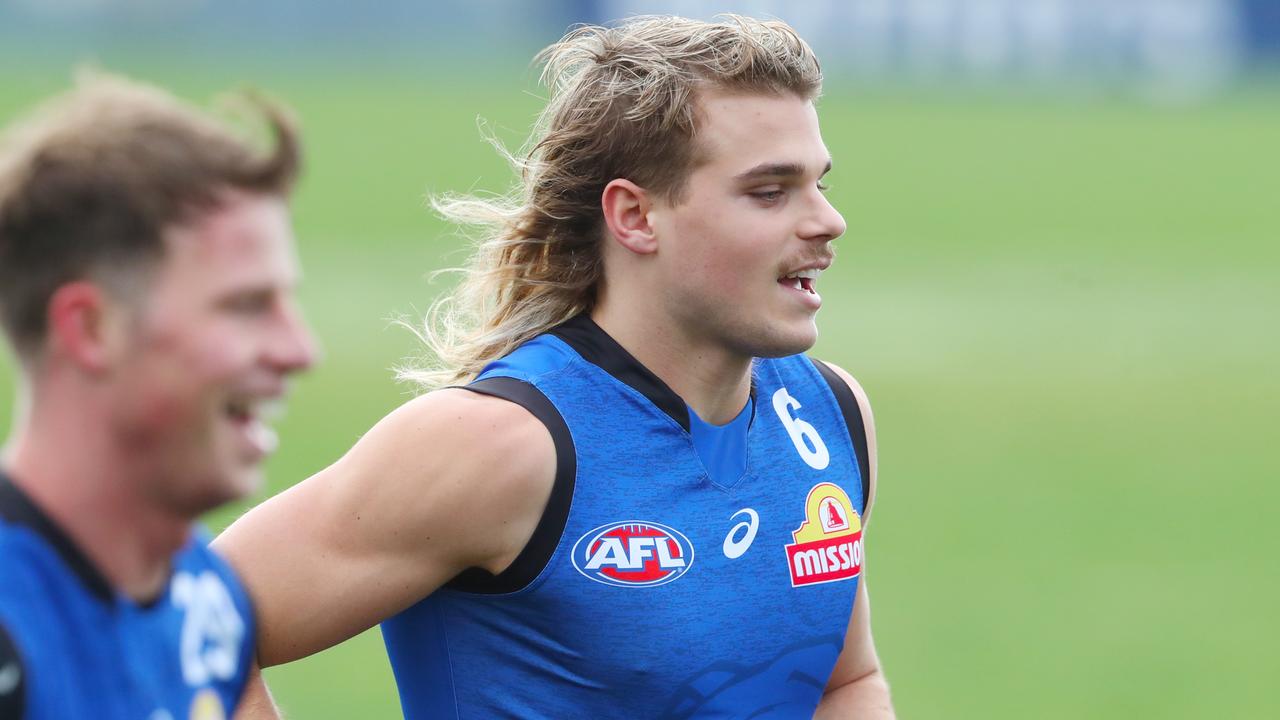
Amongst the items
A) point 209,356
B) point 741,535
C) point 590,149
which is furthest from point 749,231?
point 209,356

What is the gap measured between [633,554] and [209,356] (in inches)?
67.1

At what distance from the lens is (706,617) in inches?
164

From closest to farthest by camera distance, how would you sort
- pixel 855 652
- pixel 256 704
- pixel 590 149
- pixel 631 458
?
pixel 256 704, pixel 631 458, pixel 590 149, pixel 855 652

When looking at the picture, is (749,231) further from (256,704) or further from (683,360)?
(256,704)

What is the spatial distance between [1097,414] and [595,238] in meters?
14.8

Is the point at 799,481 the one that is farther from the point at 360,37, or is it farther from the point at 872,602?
the point at 360,37

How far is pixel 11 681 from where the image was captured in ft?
8.03

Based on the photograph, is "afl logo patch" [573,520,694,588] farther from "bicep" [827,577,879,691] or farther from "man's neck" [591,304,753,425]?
"bicep" [827,577,879,691]

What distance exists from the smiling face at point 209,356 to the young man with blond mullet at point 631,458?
1332mm

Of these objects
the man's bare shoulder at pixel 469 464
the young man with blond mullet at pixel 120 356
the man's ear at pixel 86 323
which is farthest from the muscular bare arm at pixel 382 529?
the man's ear at pixel 86 323

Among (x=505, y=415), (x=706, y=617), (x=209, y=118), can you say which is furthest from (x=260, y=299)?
(x=706, y=617)

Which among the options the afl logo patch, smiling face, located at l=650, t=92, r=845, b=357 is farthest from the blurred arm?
smiling face, located at l=650, t=92, r=845, b=357

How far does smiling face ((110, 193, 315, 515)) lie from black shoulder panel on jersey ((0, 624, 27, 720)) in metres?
0.30

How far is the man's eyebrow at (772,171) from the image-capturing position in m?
4.34
